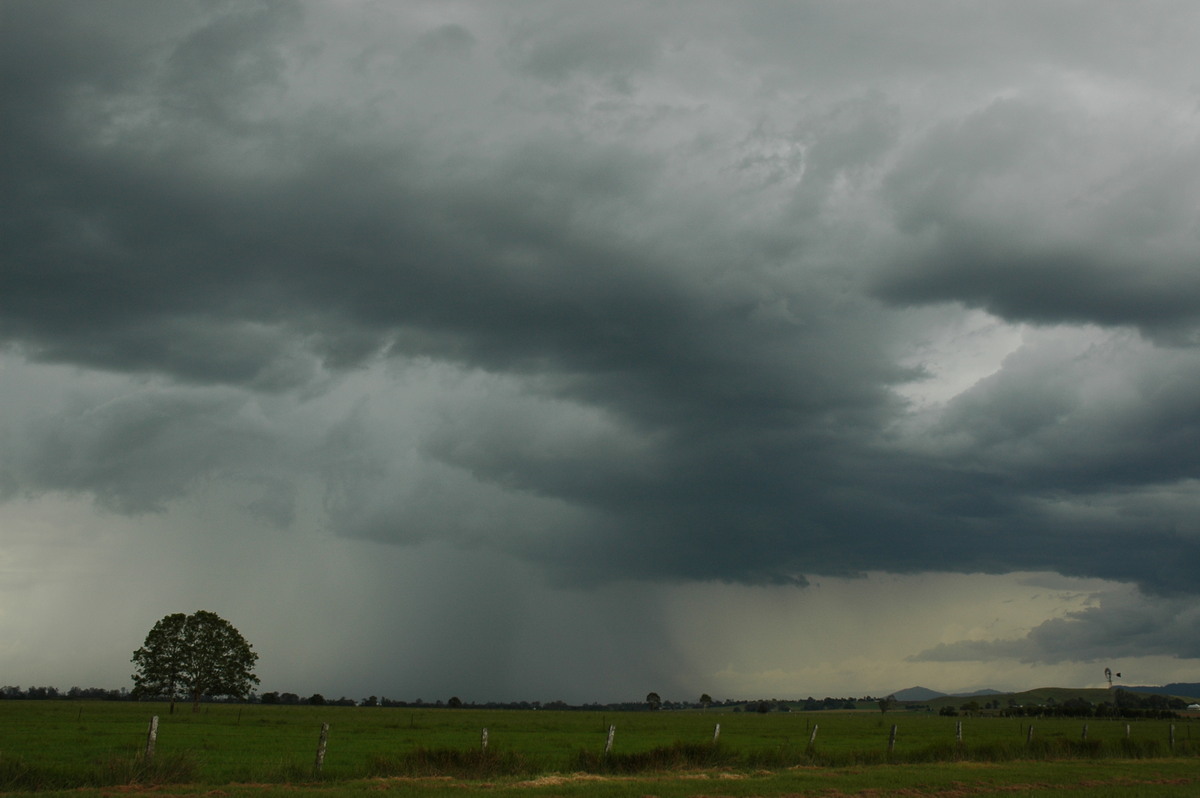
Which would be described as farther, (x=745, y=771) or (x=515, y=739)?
(x=515, y=739)

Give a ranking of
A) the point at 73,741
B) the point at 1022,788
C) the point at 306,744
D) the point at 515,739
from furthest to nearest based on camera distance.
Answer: the point at 515,739
the point at 306,744
the point at 73,741
the point at 1022,788

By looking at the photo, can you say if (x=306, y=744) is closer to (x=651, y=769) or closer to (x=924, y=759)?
(x=651, y=769)

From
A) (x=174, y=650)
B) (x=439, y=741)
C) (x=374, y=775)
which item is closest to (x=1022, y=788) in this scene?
(x=374, y=775)

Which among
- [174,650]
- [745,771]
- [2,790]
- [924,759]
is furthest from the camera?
[174,650]

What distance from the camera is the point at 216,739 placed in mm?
55031

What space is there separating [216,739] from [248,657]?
2586 inches

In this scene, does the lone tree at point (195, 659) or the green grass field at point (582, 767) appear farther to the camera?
the lone tree at point (195, 659)

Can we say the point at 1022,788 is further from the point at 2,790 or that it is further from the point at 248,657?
the point at 248,657

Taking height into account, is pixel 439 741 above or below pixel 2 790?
below

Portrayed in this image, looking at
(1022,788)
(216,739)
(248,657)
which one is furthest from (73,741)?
(248,657)

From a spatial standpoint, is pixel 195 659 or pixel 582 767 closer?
pixel 582 767

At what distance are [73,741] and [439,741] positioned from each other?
73.0 ft

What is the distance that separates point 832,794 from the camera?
91.0ft

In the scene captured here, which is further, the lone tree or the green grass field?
the lone tree
